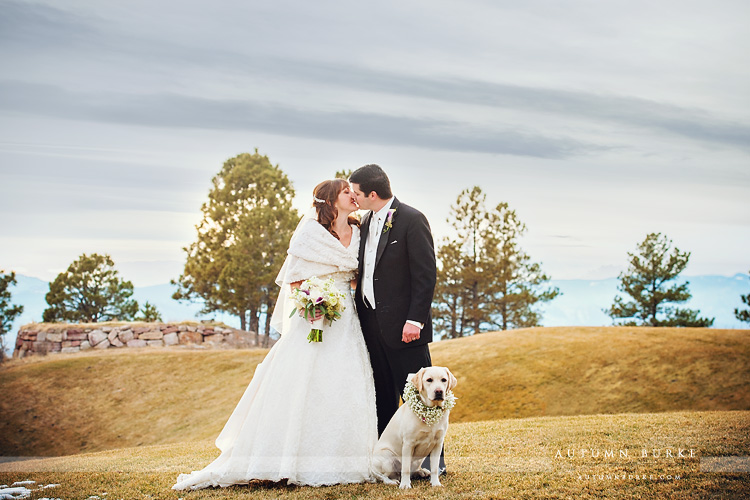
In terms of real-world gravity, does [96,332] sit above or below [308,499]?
above

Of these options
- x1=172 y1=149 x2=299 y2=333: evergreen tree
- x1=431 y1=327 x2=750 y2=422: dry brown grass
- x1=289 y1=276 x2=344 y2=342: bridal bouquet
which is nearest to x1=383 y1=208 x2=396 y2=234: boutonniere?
x1=289 y1=276 x2=344 y2=342: bridal bouquet

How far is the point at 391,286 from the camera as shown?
6539mm

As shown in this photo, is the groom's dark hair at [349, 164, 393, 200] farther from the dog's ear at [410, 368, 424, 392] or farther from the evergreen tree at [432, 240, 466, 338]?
the evergreen tree at [432, 240, 466, 338]

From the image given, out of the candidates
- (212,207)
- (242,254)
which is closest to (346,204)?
(242,254)

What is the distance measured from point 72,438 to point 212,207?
1921 centimetres

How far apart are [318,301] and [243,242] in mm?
26619

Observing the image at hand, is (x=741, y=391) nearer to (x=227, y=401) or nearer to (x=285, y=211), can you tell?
(x=227, y=401)

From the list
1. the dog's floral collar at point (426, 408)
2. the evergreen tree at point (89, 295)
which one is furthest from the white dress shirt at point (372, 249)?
the evergreen tree at point (89, 295)

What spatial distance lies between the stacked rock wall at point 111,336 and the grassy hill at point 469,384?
8.42 feet

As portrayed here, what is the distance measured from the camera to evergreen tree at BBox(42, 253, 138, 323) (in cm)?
3712

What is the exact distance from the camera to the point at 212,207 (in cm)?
3800

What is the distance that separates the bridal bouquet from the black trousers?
47 centimetres

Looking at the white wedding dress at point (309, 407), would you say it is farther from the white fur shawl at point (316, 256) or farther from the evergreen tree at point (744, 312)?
the evergreen tree at point (744, 312)

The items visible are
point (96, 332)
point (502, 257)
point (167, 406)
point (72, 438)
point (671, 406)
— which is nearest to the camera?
point (671, 406)
